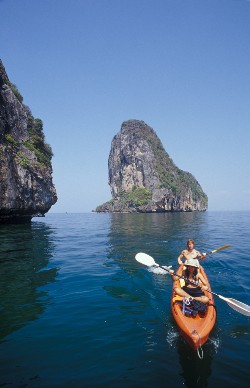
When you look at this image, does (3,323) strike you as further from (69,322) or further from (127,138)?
(127,138)

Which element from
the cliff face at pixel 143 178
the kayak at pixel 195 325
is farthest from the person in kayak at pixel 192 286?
the cliff face at pixel 143 178

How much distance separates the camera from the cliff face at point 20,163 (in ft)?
86.9

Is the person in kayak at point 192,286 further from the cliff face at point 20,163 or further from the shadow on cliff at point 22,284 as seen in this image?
the cliff face at point 20,163

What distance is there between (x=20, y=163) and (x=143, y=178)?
100 m

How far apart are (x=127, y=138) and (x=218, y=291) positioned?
13297 cm

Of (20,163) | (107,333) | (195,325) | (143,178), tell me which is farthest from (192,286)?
(143,178)

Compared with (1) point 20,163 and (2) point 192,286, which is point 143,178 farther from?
(2) point 192,286

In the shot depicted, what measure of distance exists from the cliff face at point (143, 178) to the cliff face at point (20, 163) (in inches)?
2967

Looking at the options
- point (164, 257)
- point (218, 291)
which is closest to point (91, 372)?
point (218, 291)

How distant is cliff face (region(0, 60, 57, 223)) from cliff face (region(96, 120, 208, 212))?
75.4m

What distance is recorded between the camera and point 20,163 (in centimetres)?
2962

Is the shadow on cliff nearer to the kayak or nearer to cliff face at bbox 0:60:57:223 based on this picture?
the kayak

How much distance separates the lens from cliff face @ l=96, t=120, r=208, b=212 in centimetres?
11362

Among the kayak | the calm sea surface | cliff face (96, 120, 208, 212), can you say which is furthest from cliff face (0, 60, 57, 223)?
cliff face (96, 120, 208, 212)
